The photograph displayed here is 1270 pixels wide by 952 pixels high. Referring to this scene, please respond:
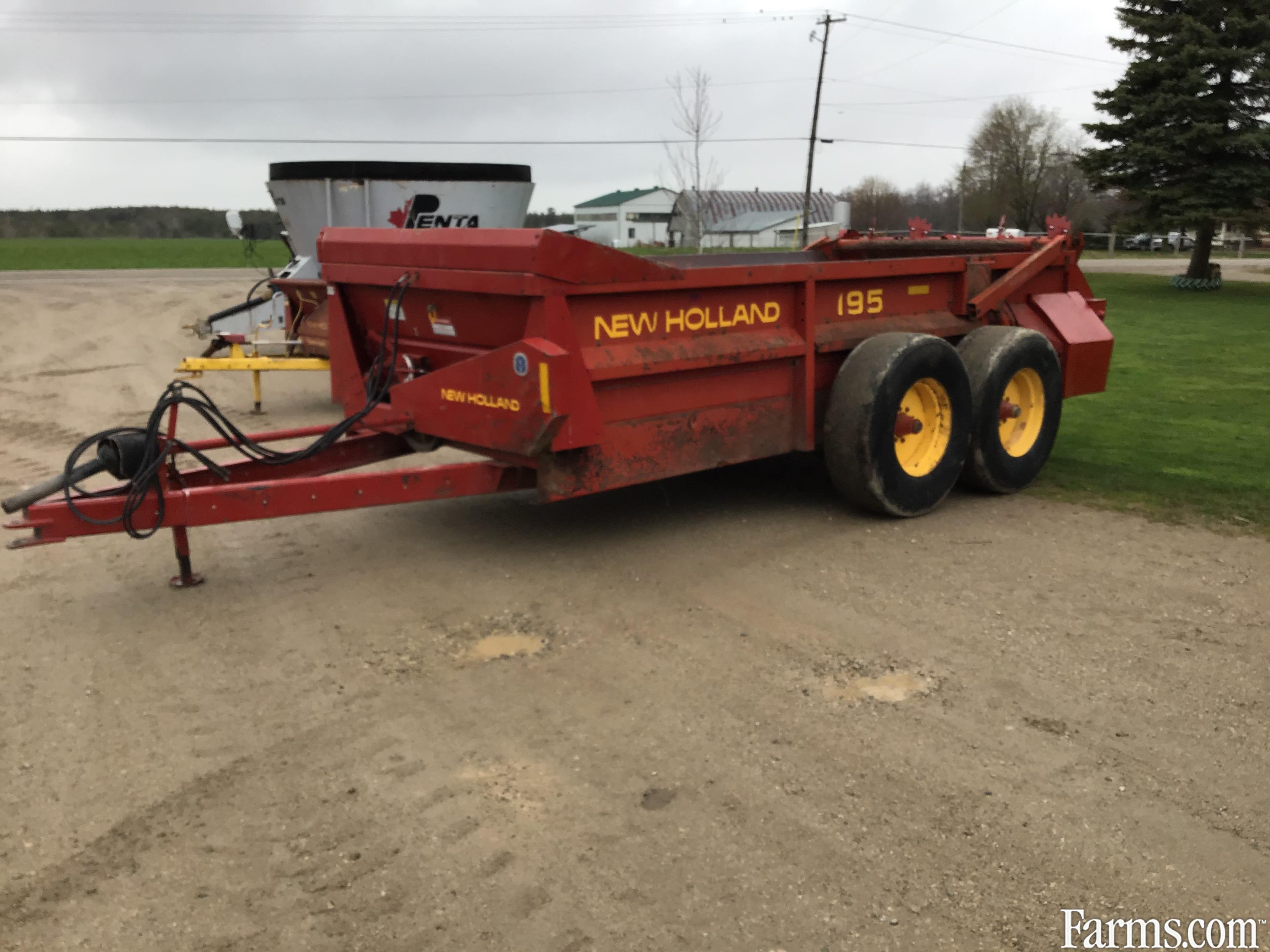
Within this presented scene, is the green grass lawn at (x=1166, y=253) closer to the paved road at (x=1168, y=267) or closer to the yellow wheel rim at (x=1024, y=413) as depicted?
the paved road at (x=1168, y=267)

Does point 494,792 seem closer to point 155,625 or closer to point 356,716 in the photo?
point 356,716

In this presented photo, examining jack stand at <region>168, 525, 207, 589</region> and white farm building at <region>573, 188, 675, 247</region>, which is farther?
white farm building at <region>573, 188, 675, 247</region>

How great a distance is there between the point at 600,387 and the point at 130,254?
147ft

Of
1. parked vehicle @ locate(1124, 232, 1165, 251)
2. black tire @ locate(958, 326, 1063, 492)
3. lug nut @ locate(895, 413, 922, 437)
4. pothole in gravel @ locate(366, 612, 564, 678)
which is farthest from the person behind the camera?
parked vehicle @ locate(1124, 232, 1165, 251)

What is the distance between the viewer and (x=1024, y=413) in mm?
7641

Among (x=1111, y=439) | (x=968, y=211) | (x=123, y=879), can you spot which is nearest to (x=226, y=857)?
(x=123, y=879)

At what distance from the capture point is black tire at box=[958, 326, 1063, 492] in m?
7.10

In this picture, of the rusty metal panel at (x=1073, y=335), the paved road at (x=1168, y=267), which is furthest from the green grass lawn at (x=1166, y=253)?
the rusty metal panel at (x=1073, y=335)

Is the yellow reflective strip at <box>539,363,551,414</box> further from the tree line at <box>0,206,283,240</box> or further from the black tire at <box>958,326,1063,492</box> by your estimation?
the tree line at <box>0,206,283,240</box>

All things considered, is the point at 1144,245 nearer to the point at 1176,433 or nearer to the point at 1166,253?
the point at 1166,253

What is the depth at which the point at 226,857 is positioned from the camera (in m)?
3.33

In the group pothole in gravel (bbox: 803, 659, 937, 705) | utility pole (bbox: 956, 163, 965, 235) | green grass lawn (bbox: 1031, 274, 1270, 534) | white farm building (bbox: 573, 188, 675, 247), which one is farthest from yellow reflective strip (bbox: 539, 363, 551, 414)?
white farm building (bbox: 573, 188, 675, 247)

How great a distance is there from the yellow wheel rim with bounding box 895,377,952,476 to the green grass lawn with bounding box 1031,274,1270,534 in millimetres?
1039

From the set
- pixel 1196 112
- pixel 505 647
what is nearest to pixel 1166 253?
pixel 1196 112
